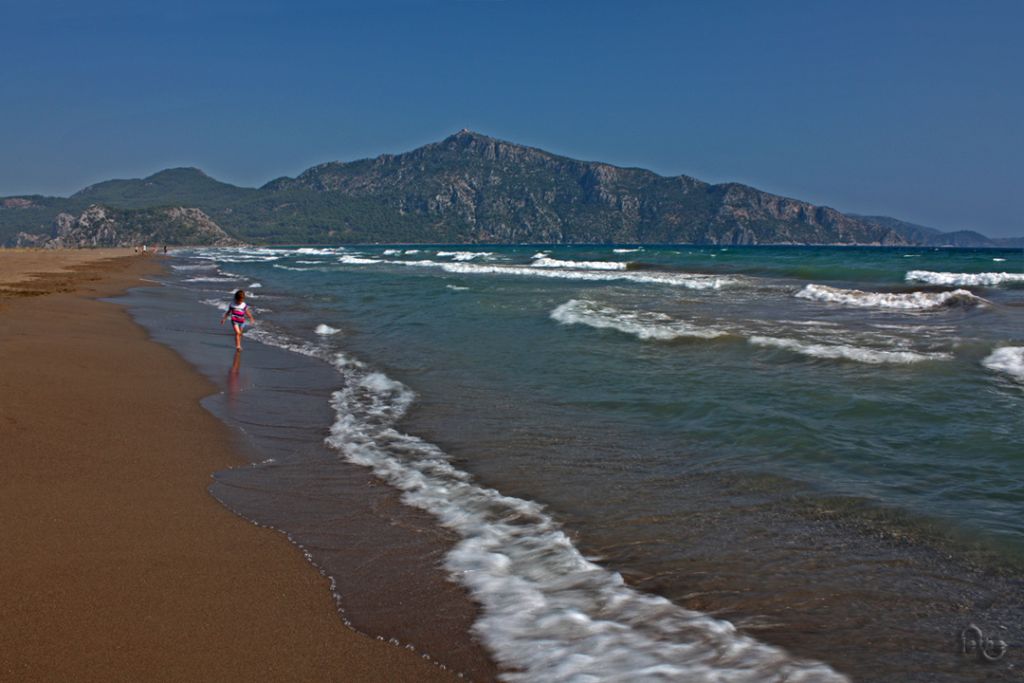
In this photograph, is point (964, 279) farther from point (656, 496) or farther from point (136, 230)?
point (136, 230)

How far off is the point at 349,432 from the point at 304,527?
2.99 m

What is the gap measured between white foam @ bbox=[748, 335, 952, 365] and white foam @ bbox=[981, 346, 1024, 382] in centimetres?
64

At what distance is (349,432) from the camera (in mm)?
8125

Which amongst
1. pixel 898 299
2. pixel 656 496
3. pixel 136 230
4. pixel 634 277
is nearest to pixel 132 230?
pixel 136 230

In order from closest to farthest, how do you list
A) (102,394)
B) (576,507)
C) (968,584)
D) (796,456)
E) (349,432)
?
(968,584), (576,507), (796,456), (349,432), (102,394)

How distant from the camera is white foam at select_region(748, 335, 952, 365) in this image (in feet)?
38.2

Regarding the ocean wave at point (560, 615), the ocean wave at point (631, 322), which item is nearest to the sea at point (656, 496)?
the ocean wave at point (560, 615)

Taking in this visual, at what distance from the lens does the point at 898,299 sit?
23641 millimetres

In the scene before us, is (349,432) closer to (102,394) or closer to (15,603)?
(102,394)

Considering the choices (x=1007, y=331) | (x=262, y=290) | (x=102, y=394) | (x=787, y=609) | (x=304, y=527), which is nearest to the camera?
(x=787, y=609)

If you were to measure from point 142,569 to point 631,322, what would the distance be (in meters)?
14.1

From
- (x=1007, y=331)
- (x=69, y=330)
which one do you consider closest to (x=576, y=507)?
Result: (x=69, y=330)

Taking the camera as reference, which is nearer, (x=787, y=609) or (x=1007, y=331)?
(x=787, y=609)

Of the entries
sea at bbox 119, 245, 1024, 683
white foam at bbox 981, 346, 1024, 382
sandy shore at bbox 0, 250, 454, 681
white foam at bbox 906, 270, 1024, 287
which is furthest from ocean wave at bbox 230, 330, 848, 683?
white foam at bbox 906, 270, 1024, 287
